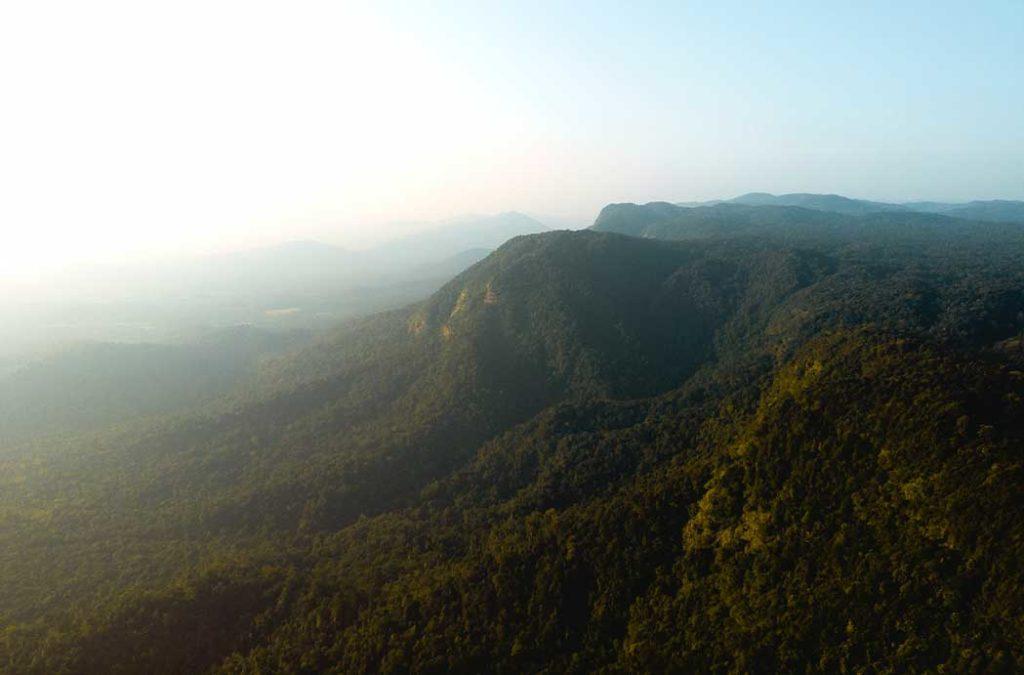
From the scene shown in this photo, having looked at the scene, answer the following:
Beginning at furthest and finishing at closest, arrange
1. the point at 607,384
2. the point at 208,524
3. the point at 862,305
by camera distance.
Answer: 1. the point at 607,384
2. the point at 862,305
3. the point at 208,524

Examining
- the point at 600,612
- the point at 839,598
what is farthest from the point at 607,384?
the point at 839,598

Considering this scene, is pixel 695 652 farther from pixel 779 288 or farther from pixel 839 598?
pixel 779 288

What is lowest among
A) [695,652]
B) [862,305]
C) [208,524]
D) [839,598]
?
[208,524]

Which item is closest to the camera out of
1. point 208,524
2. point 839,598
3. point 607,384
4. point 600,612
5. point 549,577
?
point 839,598

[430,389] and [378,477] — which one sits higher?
[430,389]

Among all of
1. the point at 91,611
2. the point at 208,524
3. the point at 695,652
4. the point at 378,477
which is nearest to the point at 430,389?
the point at 378,477

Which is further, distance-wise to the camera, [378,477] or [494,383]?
[494,383]

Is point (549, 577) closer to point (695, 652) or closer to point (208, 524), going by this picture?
point (695, 652)
